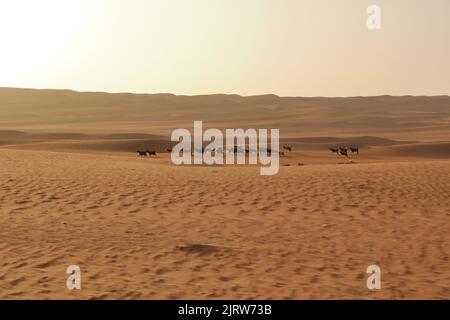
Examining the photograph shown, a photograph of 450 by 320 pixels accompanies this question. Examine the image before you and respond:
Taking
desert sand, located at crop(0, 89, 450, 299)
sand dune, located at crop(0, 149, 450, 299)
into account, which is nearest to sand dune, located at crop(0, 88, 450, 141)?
desert sand, located at crop(0, 89, 450, 299)

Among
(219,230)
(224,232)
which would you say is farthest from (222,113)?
(224,232)

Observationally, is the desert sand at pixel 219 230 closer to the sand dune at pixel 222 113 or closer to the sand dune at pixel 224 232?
the sand dune at pixel 224 232

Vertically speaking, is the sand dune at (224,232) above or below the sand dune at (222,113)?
below

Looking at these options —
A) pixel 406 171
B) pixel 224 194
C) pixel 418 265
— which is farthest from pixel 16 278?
pixel 406 171

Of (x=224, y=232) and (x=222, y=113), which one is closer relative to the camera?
(x=224, y=232)

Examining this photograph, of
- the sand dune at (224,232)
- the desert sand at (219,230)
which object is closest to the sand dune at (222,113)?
the desert sand at (219,230)

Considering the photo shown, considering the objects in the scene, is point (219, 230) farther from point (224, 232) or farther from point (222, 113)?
point (222, 113)

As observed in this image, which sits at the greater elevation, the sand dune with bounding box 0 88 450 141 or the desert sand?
the sand dune with bounding box 0 88 450 141

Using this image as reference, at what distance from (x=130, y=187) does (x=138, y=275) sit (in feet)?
26.2

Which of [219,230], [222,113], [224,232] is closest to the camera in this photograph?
[224,232]

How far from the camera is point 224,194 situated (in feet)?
51.6

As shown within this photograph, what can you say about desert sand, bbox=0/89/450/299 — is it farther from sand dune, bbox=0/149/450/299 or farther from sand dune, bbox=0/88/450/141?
sand dune, bbox=0/88/450/141
